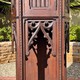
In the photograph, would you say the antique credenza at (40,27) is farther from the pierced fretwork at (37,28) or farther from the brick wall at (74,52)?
the brick wall at (74,52)

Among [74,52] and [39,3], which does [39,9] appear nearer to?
[39,3]

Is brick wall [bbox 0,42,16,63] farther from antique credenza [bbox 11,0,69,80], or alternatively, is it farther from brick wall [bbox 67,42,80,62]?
antique credenza [bbox 11,0,69,80]

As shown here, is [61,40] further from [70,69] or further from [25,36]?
[70,69]

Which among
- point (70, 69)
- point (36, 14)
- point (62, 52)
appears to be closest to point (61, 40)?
point (62, 52)

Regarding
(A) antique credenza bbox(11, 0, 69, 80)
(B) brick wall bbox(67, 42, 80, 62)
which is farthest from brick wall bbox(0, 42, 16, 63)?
(A) antique credenza bbox(11, 0, 69, 80)

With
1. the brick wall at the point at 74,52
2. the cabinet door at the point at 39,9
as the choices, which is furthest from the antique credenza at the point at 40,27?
the brick wall at the point at 74,52

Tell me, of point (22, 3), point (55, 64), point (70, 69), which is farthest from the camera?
point (70, 69)

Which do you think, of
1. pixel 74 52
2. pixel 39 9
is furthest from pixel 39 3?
pixel 74 52

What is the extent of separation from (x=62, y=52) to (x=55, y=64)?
237 millimetres

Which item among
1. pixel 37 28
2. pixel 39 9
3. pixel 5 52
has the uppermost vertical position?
pixel 39 9

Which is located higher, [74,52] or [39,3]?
[39,3]

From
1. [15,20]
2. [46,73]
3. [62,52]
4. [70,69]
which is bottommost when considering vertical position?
[70,69]

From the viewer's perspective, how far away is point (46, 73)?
7.75ft

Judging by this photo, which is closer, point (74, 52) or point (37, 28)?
point (37, 28)
